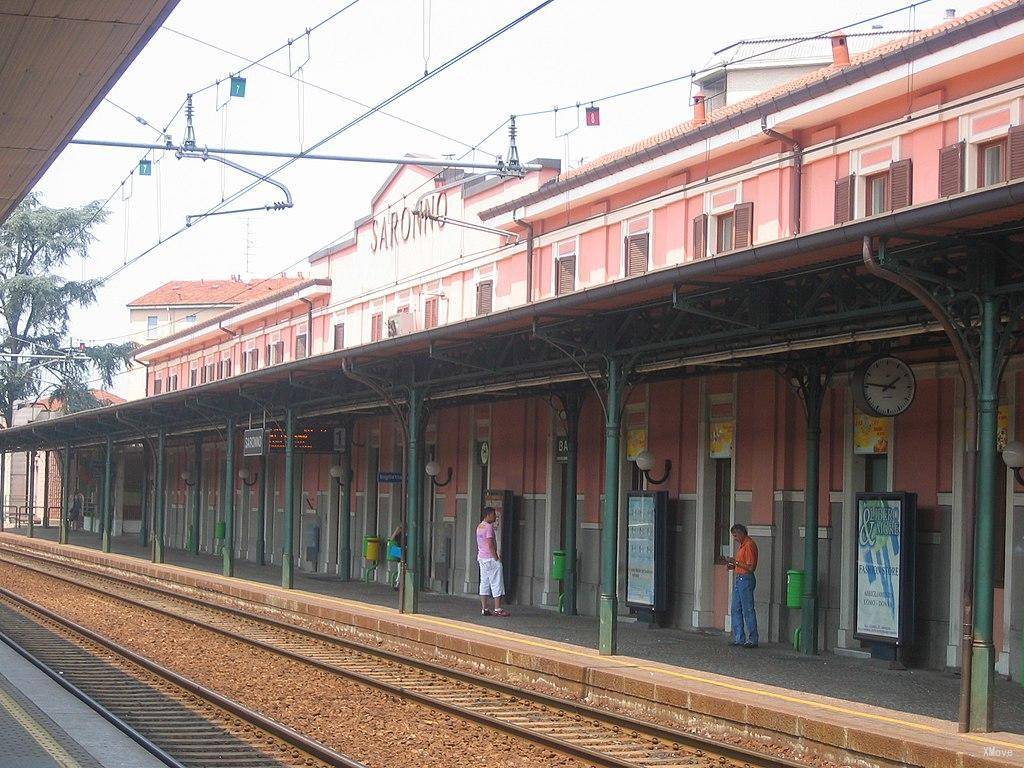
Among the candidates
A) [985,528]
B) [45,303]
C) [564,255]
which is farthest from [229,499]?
[45,303]

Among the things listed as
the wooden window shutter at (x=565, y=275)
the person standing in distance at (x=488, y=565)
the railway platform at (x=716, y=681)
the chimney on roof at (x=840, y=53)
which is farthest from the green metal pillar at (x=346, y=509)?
the chimney on roof at (x=840, y=53)

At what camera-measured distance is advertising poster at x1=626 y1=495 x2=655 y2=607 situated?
19.1m

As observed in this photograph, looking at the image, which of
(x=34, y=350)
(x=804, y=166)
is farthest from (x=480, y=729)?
(x=34, y=350)

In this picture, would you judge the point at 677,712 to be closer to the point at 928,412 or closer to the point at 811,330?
the point at 811,330

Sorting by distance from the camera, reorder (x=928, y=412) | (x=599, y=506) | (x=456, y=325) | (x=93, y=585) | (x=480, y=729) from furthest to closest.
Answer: (x=93, y=585) < (x=599, y=506) < (x=456, y=325) < (x=928, y=412) < (x=480, y=729)

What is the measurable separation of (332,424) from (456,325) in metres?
14.8

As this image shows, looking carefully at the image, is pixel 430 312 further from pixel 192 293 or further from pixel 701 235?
pixel 192 293

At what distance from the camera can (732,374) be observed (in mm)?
18562

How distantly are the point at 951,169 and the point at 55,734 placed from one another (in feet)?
40.2

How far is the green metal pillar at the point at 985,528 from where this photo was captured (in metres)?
10.3

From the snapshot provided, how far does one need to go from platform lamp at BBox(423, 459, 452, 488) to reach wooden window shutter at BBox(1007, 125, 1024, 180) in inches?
498

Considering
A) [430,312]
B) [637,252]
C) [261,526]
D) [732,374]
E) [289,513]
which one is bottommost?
[261,526]

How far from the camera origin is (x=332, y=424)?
30.7 meters

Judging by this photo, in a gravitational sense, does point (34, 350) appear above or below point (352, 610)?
above
